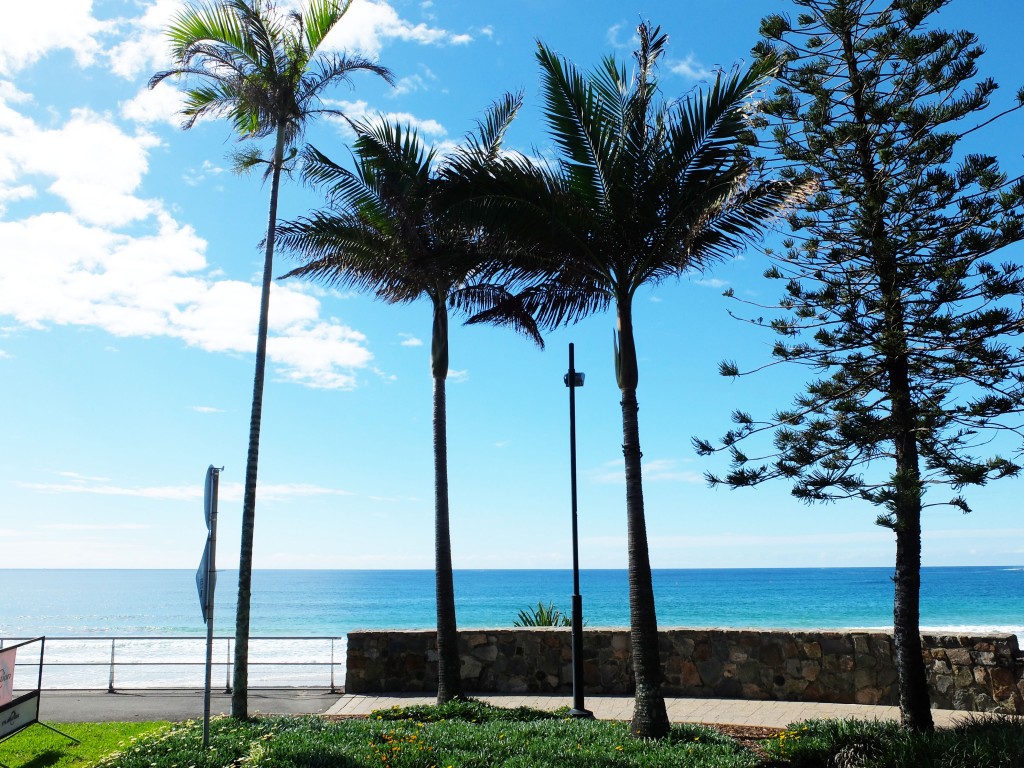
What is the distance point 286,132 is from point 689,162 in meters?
5.77

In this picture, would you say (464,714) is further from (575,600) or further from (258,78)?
(258,78)

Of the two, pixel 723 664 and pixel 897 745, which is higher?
pixel 897 745

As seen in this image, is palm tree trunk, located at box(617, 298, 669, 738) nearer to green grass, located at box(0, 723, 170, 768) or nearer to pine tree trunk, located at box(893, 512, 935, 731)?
pine tree trunk, located at box(893, 512, 935, 731)

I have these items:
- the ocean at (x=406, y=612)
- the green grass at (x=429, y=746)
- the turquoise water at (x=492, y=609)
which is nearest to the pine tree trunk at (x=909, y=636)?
the green grass at (x=429, y=746)

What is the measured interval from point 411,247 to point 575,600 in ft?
18.8

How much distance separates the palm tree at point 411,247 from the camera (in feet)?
39.0

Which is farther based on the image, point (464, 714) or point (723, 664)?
point (723, 664)

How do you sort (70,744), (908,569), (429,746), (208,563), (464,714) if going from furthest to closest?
(464,714)
(70,744)
(908,569)
(208,563)
(429,746)

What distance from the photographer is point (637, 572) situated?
31.0ft

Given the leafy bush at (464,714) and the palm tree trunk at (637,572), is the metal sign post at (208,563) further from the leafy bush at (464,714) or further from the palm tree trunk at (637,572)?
the palm tree trunk at (637,572)

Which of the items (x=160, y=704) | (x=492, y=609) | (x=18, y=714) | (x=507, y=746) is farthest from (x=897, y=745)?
(x=492, y=609)

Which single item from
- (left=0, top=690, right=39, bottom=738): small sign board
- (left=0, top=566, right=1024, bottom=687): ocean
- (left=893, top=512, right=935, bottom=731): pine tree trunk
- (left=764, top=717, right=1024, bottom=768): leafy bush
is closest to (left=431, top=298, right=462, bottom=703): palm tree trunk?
(left=764, top=717, right=1024, bottom=768): leafy bush

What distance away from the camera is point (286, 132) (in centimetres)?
1175

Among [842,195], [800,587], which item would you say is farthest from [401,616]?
[842,195]
